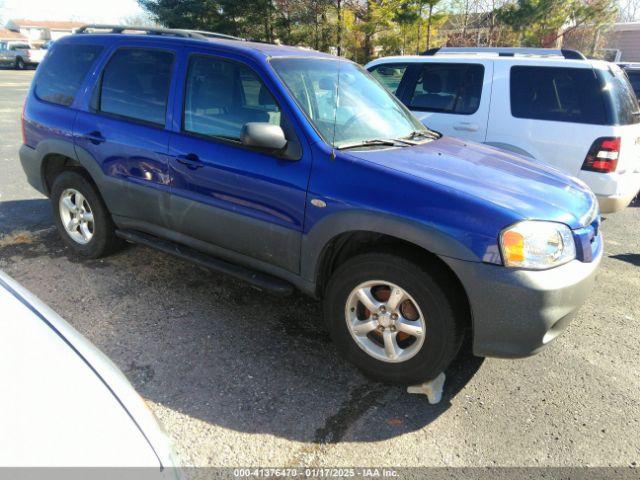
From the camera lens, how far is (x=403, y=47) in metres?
19.4

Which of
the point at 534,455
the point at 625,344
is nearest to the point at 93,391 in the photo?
the point at 534,455

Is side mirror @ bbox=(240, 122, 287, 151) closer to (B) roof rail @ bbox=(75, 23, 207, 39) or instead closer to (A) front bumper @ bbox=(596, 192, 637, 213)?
(B) roof rail @ bbox=(75, 23, 207, 39)

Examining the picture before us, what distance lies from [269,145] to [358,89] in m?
1.16

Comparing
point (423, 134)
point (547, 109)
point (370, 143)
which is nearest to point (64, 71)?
point (370, 143)

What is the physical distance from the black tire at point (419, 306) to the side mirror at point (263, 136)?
0.83 meters

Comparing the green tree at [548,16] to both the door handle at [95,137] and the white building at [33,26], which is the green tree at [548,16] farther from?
the white building at [33,26]

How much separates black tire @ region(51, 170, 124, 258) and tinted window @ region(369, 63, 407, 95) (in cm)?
392

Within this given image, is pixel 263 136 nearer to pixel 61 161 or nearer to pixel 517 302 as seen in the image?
pixel 517 302

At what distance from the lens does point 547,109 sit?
519 centimetres

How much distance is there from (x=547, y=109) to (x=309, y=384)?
13.4 feet

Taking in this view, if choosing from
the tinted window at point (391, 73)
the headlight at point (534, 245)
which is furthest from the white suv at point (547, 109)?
the headlight at point (534, 245)

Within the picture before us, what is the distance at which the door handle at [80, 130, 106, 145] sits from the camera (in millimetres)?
3877

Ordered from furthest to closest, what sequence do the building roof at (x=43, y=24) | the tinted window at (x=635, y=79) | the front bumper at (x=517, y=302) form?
the building roof at (x=43, y=24) → the tinted window at (x=635, y=79) → the front bumper at (x=517, y=302)

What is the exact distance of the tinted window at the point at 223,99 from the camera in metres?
3.26
